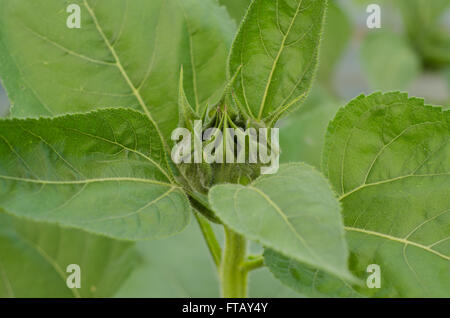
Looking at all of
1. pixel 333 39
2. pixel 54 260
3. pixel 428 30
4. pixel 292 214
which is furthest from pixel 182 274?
pixel 428 30

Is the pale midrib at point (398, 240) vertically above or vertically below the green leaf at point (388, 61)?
below

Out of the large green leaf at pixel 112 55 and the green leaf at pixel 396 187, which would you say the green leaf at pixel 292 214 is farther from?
the large green leaf at pixel 112 55

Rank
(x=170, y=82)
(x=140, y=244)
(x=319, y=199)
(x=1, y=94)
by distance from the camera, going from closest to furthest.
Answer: (x=319, y=199)
(x=170, y=82)
(x=140, y=244)
(x=1, y=94)

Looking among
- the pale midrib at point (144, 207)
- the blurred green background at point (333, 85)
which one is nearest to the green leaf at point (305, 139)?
the blurred green background at point (333, 85)

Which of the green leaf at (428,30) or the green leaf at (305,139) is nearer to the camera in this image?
the green leaf at (305,139)
